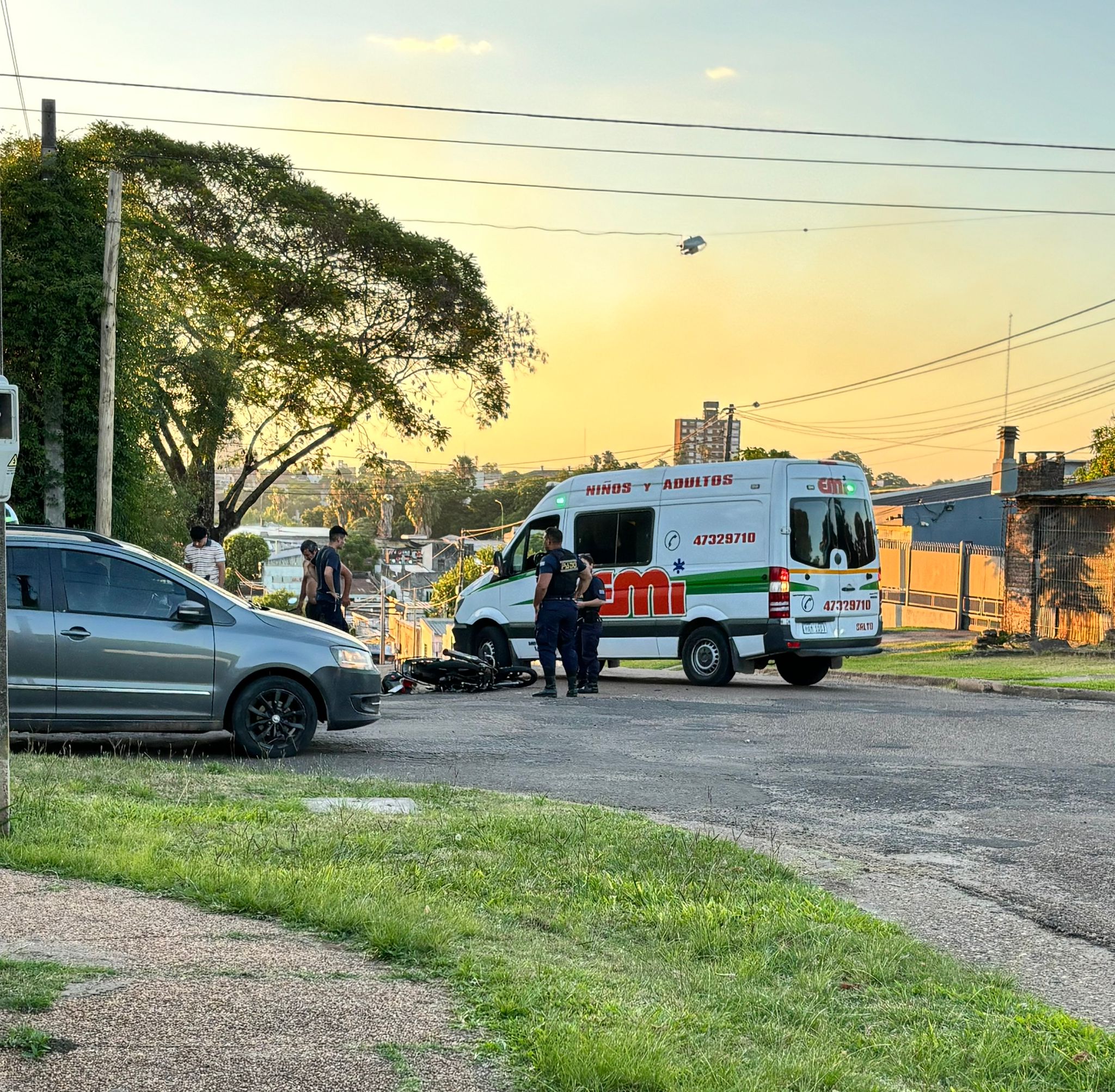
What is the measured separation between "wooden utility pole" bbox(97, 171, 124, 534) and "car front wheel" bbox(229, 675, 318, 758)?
8.74 meters

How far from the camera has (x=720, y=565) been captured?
16.8 metres

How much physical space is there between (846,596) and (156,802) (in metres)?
11.0

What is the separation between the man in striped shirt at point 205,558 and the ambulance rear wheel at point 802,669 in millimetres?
7318

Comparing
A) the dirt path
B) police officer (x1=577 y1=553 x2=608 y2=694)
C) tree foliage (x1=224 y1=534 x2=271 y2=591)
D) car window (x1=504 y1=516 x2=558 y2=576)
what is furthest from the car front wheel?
tree foliage (x1=224 y1=534 x2=271 y2=591)

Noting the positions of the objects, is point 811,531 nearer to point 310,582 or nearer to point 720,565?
point 720,565

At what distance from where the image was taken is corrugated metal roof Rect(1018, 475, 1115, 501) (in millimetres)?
23141

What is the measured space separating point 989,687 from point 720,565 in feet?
12.9

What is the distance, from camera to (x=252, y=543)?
237 feet

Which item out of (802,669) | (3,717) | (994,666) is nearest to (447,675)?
(802,669)

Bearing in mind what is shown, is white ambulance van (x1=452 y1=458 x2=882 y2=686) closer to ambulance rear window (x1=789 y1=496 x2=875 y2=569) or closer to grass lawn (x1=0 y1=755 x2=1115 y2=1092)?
ambulance rear window (x1=789 y1=496 x2=875 y2=569)

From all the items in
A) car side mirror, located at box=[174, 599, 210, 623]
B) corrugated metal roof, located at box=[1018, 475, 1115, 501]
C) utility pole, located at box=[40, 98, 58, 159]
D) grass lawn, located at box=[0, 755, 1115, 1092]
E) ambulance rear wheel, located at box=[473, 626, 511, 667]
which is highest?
utility pole, located at box=[40, 98, 58, 159]

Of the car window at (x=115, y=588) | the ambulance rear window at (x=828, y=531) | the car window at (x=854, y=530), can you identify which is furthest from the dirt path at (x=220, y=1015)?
the car window at (x=854, y=530)

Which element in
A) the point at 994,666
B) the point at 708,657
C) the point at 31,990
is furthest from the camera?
the point at 994,666

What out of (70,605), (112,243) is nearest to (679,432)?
(112,243)
